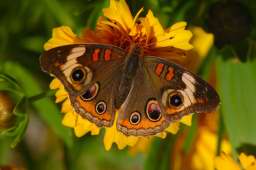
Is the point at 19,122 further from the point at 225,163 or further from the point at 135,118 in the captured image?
the point at 225,163

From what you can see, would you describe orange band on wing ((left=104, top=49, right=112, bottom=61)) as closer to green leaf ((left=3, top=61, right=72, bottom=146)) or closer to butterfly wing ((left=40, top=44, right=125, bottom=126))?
butterfly wing ((left=40, top=44, right=125, bottom=126))

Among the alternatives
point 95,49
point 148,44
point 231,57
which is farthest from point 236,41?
point 95,49

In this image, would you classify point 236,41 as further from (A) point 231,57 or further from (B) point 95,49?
(B) point 95,49

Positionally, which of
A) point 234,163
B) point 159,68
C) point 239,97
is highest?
point 159,68

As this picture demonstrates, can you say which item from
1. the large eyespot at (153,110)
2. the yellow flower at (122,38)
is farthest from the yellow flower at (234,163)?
the large eyespot at (153,110)

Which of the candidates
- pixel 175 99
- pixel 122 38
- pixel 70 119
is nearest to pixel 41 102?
pixel 70 119
